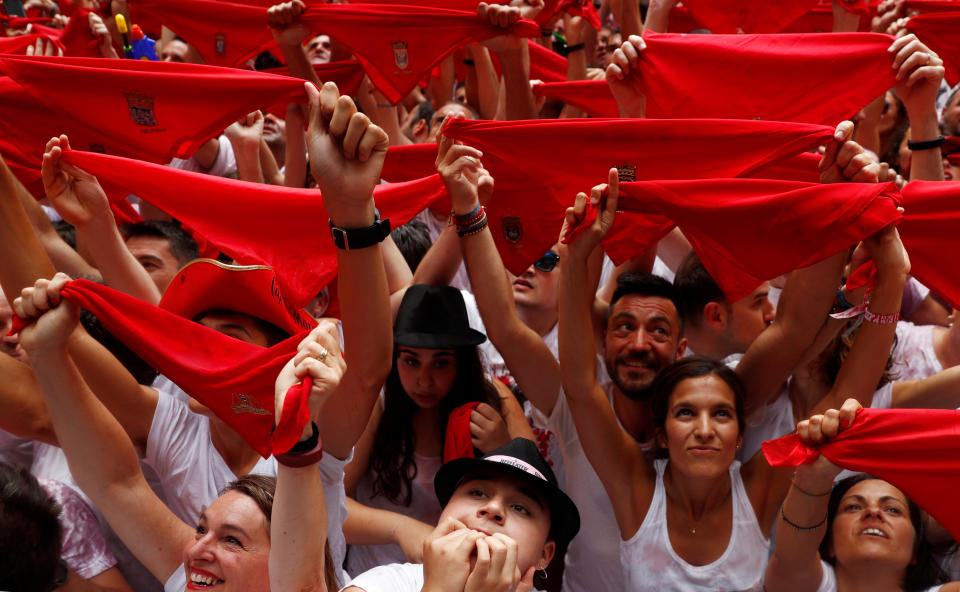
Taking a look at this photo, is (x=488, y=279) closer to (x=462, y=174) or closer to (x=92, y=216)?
(x=462, y=174)

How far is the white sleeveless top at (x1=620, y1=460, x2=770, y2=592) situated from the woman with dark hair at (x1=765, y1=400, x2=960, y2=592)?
84 mm

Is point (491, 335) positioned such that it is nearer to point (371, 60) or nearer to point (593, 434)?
point (593, 434)

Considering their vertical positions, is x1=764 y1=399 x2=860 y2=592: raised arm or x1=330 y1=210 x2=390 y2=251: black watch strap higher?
x1=330 y1=210 x2=390 y2=251: black watch strap

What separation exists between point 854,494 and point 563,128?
161 centimetres

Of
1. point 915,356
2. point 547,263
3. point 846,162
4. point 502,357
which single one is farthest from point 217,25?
point 915,356

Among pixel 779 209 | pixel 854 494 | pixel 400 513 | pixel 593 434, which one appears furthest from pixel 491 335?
pixel 854 494

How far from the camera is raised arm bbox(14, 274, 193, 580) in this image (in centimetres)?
255

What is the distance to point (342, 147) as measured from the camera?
91.4 inches

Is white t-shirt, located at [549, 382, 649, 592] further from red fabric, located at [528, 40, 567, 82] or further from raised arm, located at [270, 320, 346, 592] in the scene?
red fabric, located at [528, 40, 567, 82]

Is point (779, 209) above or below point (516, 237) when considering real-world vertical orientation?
above

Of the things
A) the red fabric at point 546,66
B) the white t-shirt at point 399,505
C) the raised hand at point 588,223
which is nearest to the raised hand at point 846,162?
the raised hand at point 588,223

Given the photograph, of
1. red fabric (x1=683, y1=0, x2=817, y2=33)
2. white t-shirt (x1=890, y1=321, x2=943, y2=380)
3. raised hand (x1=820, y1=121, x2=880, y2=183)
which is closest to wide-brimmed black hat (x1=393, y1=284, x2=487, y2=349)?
raised hand (x1=820, y1=121, x2=880, y2=183)

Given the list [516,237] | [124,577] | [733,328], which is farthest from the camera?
[733,328]

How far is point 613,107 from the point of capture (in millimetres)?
4547
